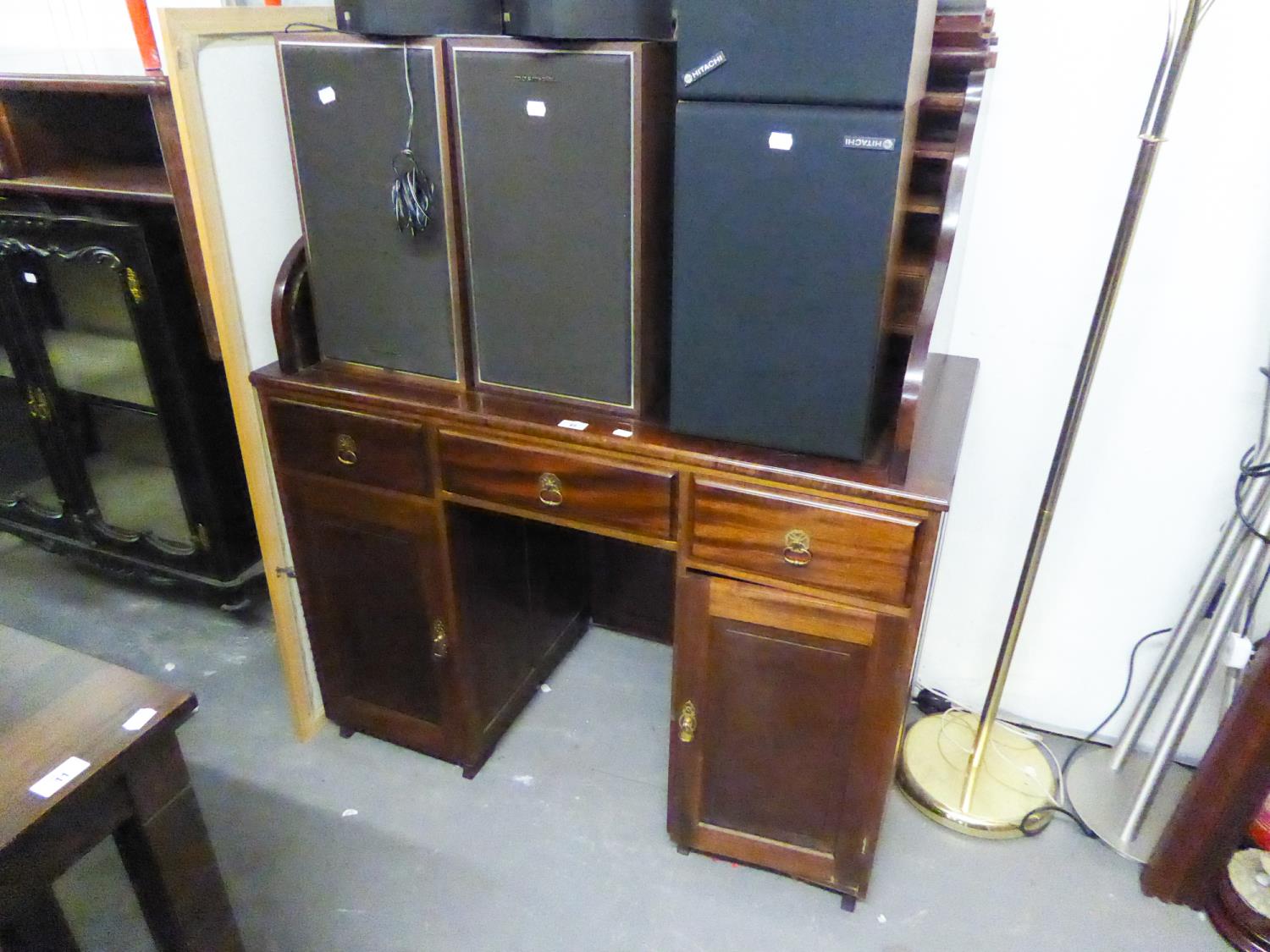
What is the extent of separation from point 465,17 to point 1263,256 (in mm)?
1151

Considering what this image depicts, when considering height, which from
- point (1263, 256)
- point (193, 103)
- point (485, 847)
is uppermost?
point (193, 103)

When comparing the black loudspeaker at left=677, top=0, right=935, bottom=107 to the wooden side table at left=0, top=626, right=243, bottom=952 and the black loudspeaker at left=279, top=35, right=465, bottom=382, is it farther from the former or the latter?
the wooden side table at left=0, top=626, right=243, bottom=952

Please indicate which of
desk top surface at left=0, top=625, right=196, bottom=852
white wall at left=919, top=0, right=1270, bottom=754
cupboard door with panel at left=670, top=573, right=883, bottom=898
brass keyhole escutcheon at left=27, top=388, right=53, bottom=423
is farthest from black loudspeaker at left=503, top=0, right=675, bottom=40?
brass keyhole escutcheon at left=27, top=388, right=53, bottom=423

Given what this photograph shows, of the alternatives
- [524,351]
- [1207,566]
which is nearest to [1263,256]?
[1207,566]

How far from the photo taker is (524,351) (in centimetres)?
119

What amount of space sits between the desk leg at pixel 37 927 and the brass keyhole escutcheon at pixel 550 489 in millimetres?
687

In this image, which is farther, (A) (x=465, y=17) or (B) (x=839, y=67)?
(A) (x=465, y=17)

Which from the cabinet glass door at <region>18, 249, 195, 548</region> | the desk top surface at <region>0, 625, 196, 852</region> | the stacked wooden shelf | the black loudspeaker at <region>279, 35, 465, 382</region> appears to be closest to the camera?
the desk top surface at <region>0, 625, 196, 852</region>

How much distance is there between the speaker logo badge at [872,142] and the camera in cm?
88

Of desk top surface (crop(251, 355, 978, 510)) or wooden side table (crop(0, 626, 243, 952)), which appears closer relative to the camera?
wooden side table (crop(0, 626, 243, 952))

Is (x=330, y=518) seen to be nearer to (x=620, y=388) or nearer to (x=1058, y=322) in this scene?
(x=620, y=388)

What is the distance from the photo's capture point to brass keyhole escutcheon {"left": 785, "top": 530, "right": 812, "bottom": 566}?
1.06 m

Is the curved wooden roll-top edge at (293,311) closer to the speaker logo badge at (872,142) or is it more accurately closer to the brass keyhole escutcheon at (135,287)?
the brass keyhole escutcheon at (135,287)

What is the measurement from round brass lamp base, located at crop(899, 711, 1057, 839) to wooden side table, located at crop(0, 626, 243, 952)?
1.14 metres
